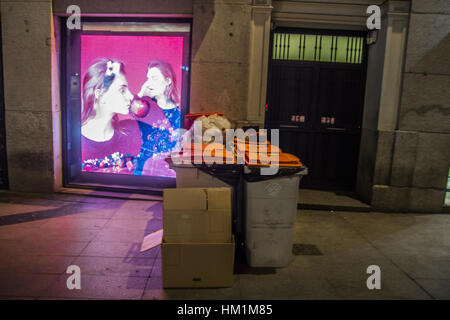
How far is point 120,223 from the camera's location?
579cm

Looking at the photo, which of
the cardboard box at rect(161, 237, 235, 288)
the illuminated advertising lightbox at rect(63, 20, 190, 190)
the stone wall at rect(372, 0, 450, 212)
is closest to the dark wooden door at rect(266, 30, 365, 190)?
the stone wall at rect(372, 0, 450, 212)

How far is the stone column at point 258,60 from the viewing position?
22.0 feet

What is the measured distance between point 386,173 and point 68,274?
17.6 feet

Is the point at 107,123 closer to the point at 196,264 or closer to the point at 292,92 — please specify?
the point at 292,92

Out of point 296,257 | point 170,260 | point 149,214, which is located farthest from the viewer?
point 149,214

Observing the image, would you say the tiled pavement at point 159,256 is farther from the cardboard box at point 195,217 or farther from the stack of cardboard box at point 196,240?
the cardboard box at point 195,217

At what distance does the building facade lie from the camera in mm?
6621

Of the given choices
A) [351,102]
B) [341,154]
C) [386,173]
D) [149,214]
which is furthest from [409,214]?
[149,214]

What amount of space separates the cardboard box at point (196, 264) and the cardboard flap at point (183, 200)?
369 mm

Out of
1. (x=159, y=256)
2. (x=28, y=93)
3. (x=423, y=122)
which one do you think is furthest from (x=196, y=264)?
(x=28, y=93)

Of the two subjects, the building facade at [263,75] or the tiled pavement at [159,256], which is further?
the building facade at [263,75]

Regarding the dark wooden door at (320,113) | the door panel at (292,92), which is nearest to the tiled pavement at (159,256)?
the dark wooden door at (320,113)

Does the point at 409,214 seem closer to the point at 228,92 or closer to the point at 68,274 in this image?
the point at 228,92

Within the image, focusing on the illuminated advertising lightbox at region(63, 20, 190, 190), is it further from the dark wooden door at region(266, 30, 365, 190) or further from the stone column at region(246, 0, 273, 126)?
the dark wooden door at region(266, 30, 365, 190)
